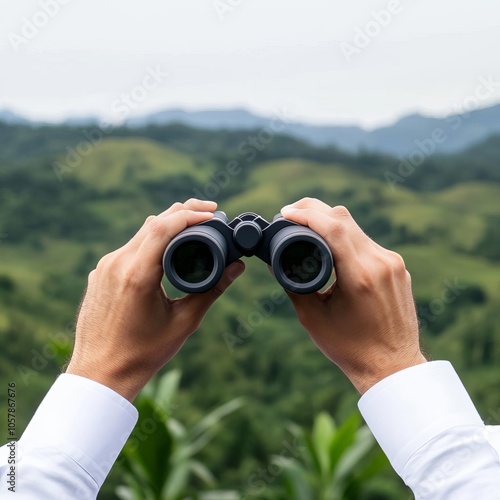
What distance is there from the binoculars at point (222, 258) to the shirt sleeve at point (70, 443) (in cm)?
20

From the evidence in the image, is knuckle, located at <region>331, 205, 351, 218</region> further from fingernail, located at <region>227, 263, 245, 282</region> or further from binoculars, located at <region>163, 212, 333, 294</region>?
fingernail, located at <region>227, 263, 245, 282</region>

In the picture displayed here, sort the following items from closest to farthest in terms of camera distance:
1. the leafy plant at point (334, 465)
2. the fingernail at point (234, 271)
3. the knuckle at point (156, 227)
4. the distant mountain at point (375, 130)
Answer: the knuckle at point (156, 227)
the fingernail at point (234, 271)
the leafy plant at point (334, 465)
the distant mountain at point (375, 130)

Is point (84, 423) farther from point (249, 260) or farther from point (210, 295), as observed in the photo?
point (249, 260)

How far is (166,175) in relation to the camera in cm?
473

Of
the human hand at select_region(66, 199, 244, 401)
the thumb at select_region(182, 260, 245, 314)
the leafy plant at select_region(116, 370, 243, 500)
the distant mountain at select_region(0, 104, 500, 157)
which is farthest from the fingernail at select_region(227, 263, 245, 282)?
the distant mountain at select_region(0, 104, 500, 157)

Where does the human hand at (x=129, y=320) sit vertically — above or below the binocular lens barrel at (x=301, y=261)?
above

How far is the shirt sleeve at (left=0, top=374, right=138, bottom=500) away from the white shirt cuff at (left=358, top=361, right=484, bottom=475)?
24 cm

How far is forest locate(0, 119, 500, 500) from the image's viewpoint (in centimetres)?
411

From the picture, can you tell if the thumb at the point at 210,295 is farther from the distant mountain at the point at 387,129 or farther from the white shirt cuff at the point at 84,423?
the distant mountain at the point at 387,129

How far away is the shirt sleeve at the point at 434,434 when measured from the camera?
23.3 inches

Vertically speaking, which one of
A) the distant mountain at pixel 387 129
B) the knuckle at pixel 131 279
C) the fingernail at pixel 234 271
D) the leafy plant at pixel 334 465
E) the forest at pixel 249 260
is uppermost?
the knuckle at pixel 131 279

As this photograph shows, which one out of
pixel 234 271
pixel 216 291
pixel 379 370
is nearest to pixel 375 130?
pixel 234 271

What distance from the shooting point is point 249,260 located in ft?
14.5

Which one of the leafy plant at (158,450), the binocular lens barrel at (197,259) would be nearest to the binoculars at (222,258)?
the binocular lens barrel at (197,259)
